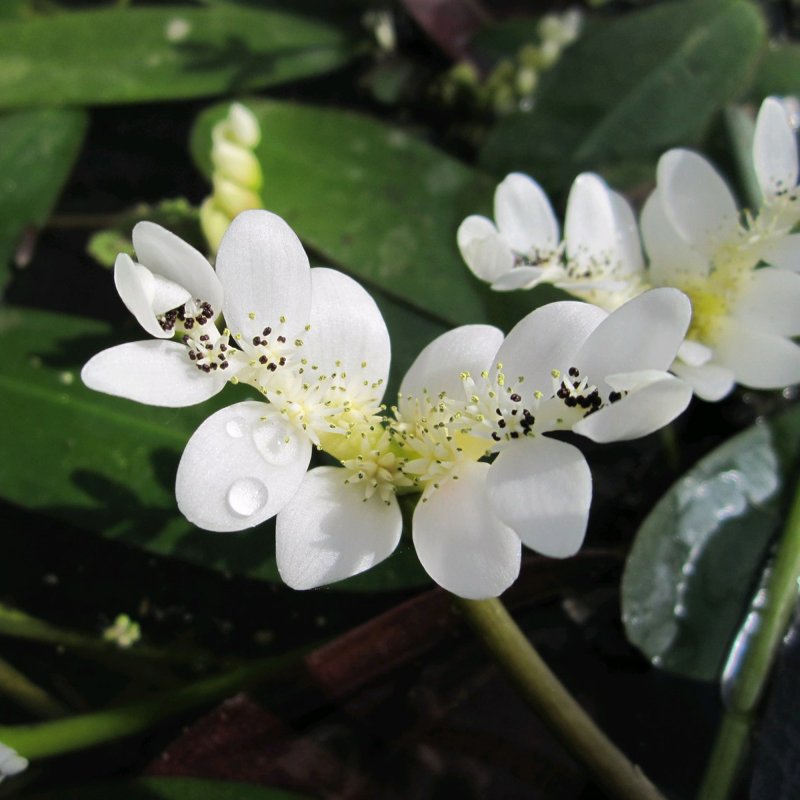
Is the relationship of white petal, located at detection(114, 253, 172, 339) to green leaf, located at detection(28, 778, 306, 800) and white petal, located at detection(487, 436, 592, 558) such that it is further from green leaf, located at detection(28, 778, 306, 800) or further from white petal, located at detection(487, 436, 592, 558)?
green leaf, located at detection(28, 778, 306, 800)

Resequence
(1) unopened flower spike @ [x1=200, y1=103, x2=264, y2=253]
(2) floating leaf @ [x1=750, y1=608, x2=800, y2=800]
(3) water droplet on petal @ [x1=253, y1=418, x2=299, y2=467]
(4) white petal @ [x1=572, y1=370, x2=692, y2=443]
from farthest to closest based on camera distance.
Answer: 1. (1) unopened flower spike @ [x1=200, y1=103, x2=264, y2=253]
2. (2) floating leaf @ [x1=750, y1=608, x2=800, y2=800]
3. (3) water droplet on petal @ [x1=253, y1=418, x2=299, y2=467]
4. (4) white petal @ [x1=572, y1=370, x2=692, y2=443]

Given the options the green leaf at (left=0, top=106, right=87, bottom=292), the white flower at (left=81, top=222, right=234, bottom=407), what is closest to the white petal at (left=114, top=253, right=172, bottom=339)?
the white flower at (left=81, top=222, right=234, bottom=407)

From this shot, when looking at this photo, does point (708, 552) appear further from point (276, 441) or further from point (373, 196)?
point (373, 196)

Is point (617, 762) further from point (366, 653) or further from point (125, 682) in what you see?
point (125, 682)

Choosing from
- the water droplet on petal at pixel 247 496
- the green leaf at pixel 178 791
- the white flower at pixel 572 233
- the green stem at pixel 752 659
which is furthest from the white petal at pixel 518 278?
the green leaf at pixel 178 791

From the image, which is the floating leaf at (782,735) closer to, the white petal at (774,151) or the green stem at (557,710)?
the green stem at (557,710)
